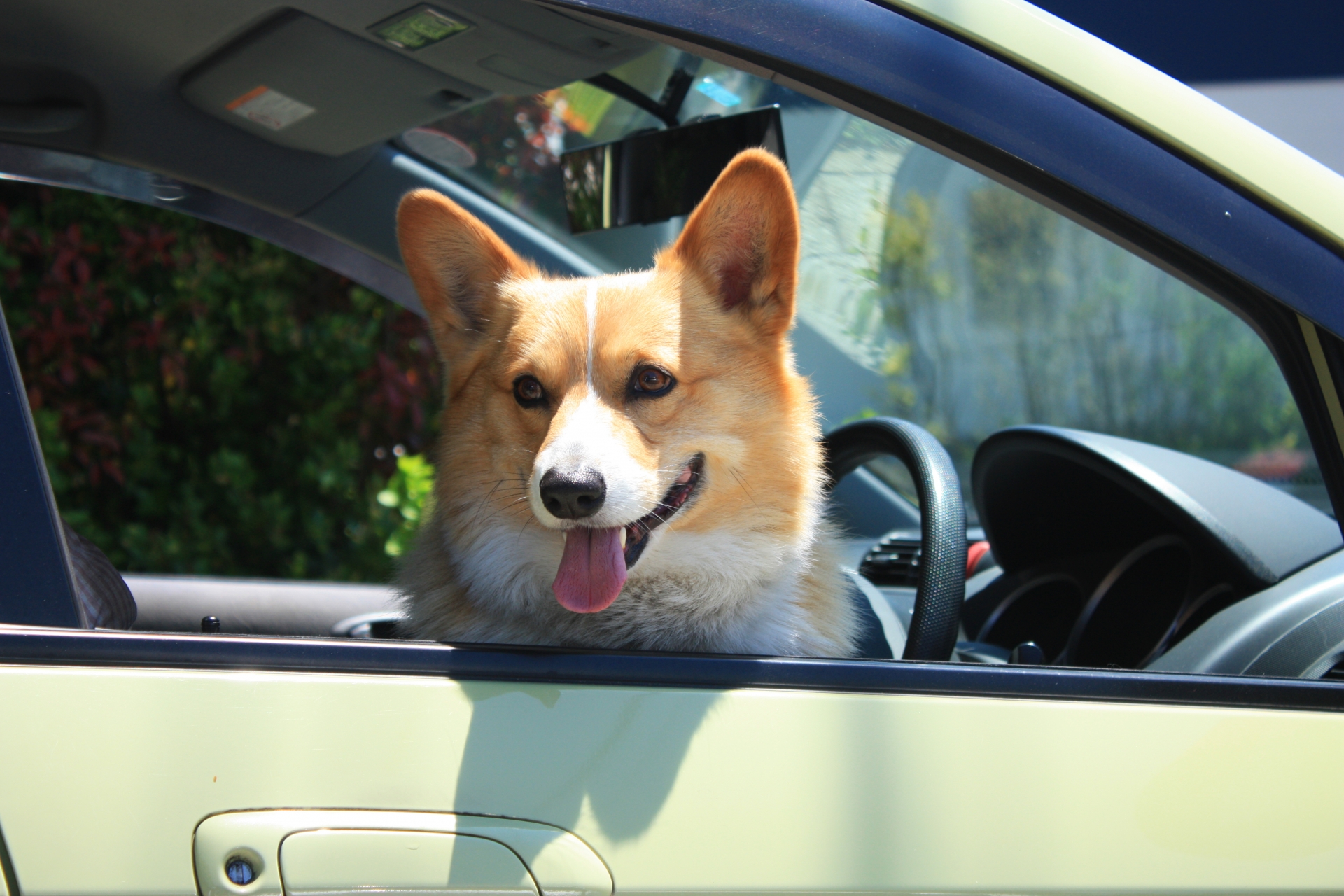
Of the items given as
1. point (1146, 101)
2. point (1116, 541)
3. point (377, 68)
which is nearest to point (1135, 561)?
point (1116, 541)

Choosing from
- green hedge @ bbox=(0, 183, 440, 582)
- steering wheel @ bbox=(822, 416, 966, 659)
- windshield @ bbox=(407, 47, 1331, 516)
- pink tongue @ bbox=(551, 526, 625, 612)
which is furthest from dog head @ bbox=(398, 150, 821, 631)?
green hedge @ bbox=(0, 183, 440, 582)

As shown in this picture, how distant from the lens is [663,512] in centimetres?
165

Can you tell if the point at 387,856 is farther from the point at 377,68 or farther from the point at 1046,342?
the point at 1046,342

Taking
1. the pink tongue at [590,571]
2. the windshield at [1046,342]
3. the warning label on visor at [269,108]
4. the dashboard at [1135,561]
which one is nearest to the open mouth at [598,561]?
the pink tongue at [590,571]

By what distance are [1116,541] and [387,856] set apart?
5.74 ft

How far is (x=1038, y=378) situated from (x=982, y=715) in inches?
203

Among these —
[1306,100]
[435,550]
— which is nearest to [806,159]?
[435,550]

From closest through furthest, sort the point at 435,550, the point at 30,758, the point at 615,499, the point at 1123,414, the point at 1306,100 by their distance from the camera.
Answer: the point at 30,758
the point at 615,499
the point at 435,550
the point at 1123,414
the point at 1306,100

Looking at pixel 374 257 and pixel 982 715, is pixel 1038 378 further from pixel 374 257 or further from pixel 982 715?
pixel 982 715

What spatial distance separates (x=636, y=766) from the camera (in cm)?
109

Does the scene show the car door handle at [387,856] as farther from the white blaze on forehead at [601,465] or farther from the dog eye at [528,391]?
the dog eye at [528,391]

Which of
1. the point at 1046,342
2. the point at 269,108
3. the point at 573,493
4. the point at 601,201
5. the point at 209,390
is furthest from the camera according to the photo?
the point at 1046,342

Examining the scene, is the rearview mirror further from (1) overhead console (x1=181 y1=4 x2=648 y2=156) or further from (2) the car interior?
(1) overhead console (x1=181 y1=4 x2=648 y2=156)

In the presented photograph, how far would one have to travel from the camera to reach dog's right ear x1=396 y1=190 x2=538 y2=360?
1.74 metres
